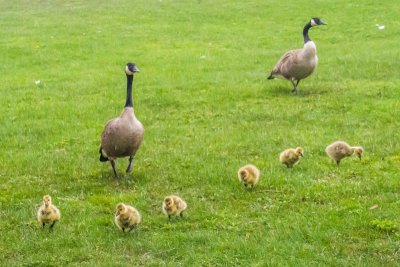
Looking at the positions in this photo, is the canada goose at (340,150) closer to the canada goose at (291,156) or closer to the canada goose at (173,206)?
the canada goose at (291,156)

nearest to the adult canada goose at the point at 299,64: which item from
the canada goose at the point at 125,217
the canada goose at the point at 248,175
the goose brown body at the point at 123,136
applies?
the goose brown body at the point at 123,136

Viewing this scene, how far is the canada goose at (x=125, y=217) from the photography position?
28.9ft

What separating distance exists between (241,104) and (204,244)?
8.43 metres

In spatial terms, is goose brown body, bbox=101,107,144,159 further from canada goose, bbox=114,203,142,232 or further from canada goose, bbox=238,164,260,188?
canada goose, bbox=114,203,142,232

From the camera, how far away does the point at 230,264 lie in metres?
8.04

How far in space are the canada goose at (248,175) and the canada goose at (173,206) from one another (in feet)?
4.35

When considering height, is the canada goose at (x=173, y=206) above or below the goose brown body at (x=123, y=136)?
below

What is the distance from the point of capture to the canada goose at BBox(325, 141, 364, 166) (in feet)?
37.8

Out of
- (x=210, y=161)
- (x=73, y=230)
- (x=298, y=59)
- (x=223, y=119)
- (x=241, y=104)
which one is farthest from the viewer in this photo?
(x=298, y=59)

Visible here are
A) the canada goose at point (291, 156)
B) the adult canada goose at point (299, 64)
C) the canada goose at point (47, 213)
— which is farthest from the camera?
the adult canada goose at point (299, 64)

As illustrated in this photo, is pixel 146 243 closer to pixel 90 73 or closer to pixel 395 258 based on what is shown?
pixel 395 258

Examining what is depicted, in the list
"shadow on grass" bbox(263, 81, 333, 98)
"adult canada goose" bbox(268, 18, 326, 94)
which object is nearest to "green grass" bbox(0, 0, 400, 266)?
"shadow on grass" bbox(263, 81, 333, 98)

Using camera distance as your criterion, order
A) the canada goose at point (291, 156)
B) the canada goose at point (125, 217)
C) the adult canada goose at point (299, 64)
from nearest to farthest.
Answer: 1. the canada goose at point (125, 217)
2. the canada goose at point (291, 156)
3. the adult canada goose at point (299, 64)

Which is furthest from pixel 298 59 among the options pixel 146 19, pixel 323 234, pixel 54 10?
pixel 54 10
